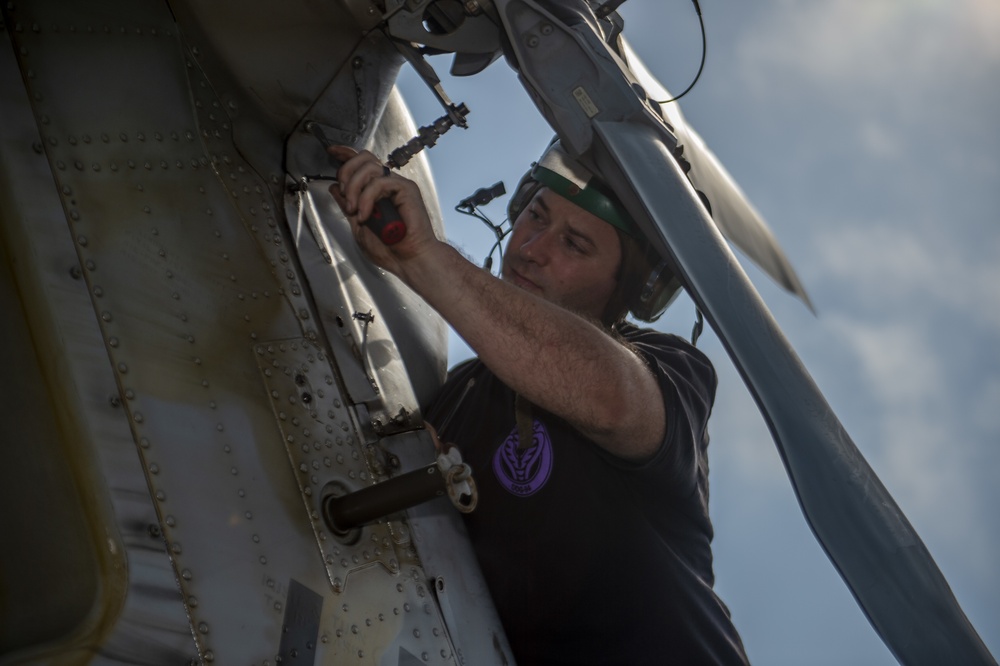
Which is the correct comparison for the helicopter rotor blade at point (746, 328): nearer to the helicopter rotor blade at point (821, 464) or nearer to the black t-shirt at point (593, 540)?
the helicopter rotor blade at point (821, 464)

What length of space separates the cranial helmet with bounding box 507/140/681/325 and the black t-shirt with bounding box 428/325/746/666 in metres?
0.38

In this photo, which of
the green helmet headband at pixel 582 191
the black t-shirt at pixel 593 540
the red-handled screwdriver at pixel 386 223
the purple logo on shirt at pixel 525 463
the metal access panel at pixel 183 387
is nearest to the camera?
the metal access panel at pixel 183 387

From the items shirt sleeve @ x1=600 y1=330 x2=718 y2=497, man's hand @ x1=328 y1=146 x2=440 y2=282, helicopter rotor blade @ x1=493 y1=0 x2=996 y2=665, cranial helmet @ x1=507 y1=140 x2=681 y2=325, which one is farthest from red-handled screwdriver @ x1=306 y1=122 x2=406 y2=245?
shirt sleeve @ x1=600 y1=330 x2=718 y2=497

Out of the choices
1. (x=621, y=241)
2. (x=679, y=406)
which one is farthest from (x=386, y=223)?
(x=621, y=241)

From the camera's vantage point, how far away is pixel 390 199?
2627 mm

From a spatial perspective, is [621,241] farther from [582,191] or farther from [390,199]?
[390,199]

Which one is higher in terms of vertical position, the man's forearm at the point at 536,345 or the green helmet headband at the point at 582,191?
the green helmet headband at the point at 582,191

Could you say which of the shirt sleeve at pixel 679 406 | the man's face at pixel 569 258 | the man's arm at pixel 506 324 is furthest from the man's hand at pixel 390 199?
the man's face at pixel 569 258

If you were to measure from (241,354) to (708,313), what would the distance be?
117 cm

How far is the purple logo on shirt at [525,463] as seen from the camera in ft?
9.80

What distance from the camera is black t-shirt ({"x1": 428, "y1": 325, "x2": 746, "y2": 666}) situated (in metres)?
2.86

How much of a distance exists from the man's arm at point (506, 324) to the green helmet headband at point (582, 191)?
661 mm

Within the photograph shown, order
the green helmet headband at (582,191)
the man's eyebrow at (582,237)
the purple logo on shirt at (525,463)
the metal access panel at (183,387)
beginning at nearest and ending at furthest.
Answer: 1. the metal access panel at (183,387)
2. the purple logo on shirt at (525,463)
3. the green helmet headband at (582,191)
4. the man's eyebrow at (582,237)

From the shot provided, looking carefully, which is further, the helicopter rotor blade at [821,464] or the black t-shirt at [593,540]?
the black t-shirt at [593,540]
